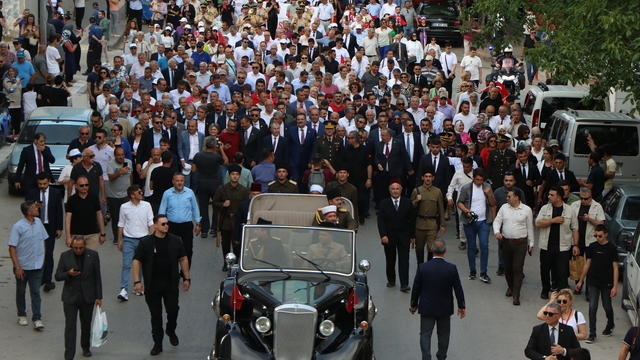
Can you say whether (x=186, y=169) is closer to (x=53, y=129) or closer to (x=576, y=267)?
(x=53, y=129)

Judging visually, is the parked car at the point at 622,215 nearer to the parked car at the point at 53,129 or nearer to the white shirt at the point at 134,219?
the white shirt at the point at 134,219

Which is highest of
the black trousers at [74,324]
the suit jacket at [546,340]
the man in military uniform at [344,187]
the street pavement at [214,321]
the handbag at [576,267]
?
the man in military uniform at [344,187]

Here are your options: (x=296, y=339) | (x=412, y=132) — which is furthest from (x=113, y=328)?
(x=412, y=132)

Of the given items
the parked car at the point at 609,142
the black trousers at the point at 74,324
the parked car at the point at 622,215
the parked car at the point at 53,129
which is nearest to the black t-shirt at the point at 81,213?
the black trousers at the point at 74,324

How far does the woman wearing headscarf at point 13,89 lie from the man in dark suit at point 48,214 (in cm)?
901

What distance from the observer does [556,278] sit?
13.6 metres

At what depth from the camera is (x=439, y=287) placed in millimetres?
10461

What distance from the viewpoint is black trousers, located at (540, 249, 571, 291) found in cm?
1330

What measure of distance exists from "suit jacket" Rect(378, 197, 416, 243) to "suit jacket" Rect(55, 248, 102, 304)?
4.62 m

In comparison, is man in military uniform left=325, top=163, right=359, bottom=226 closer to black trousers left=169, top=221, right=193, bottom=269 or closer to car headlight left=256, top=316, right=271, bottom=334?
black trousers left=169, top=221, right=193, bottom=269

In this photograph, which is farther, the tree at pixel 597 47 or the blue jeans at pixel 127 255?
the tree at pixel 597 47

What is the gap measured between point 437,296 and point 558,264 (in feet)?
12.0

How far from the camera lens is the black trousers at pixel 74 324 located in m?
10.5

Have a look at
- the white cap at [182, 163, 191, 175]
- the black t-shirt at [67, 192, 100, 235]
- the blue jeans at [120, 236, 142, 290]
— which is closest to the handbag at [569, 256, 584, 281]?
the blue jeans at [120, 236, 142, 290]
